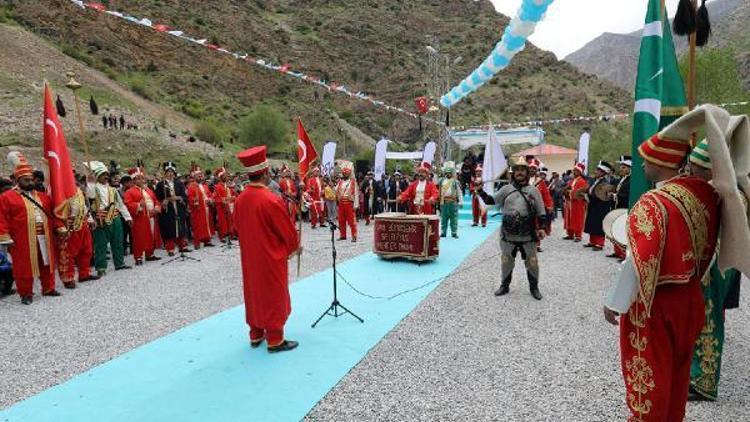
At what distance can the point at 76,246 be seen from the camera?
7.63 meters

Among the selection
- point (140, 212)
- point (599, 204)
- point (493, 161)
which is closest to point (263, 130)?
point (140, 212)

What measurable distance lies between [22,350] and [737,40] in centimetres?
8169

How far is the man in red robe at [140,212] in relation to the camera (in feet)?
30.2

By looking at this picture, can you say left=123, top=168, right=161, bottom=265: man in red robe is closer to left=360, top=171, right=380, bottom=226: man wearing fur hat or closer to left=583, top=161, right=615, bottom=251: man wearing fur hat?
left=360, top=171, right=380, bottom=226: man wearing fur hat

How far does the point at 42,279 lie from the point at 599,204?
32.7 ft

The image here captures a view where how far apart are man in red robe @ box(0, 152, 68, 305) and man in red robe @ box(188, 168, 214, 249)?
13.1 feet

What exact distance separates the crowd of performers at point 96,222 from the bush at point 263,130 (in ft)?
113

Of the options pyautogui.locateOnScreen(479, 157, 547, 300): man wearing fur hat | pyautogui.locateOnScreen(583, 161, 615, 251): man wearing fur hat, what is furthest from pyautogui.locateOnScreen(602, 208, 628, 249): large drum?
pyautogui.locateOnScreen(583, 161, 615, 251): man wearing fur hat

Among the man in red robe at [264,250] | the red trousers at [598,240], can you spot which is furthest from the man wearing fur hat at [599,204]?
the man in red robe at [264,250]

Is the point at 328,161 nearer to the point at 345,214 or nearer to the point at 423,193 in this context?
the point at 345,214

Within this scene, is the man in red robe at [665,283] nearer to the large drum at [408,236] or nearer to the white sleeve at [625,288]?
the white sleeve at [625,288]

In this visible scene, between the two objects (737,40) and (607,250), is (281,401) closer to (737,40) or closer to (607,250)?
(607,250)

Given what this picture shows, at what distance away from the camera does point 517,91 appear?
63.8 metres

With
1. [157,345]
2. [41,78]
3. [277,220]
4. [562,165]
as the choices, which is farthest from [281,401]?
[41,78]
